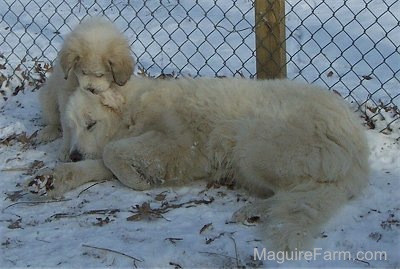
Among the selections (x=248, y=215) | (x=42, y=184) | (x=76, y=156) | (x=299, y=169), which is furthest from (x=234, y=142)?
(x=42, y=184)

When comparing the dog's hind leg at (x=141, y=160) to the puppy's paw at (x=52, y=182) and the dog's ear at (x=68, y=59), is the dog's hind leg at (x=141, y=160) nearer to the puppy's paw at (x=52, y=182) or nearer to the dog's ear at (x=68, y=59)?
the puppy's paw at (x=52, y=182)

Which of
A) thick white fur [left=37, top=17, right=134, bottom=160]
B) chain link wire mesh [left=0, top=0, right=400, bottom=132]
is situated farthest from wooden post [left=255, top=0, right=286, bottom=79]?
thick white fur [left=37, top=17, right=134, bottom=160]

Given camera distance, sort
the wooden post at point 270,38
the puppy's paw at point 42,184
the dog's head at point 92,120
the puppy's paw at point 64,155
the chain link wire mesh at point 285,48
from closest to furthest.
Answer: the puppy's paw at point 42,184 → the dog's head at point 92,120 → the puppy's paw at point 64,155 → the wooden post at point 270,38 → the chain link wire mesh at point 285,48

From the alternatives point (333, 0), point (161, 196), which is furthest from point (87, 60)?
point (333, 0)

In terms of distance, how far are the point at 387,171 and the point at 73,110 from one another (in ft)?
7.66

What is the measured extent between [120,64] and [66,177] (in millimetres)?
910

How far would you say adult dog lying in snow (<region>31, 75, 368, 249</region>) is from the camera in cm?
417

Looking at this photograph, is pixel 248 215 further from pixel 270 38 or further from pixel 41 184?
pixel 270 38

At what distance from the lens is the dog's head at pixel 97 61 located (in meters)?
4.90

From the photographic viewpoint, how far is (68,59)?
4922 millimetres

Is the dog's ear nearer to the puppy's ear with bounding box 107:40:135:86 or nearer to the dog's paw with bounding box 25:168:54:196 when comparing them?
the puppy's ear with bounding box 107:40:135:86

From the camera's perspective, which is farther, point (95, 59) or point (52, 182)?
point (95, 59)

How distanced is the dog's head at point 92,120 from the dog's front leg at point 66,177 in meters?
0.16

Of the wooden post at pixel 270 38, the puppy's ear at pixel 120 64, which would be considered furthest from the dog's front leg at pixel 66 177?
the wooden post at pixel 270 38
